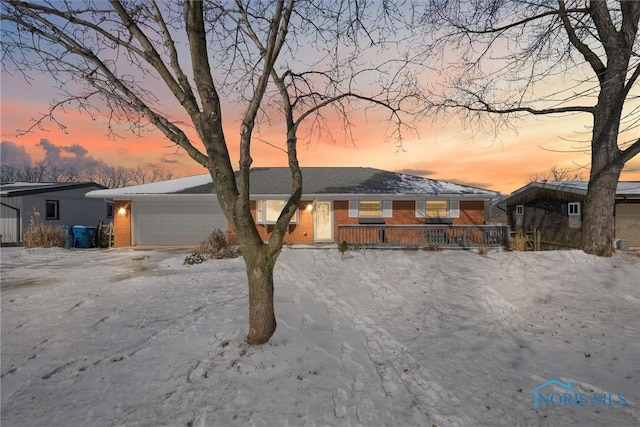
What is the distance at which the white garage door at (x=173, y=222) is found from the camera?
1700 cm

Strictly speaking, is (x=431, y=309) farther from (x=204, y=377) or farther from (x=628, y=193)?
(x=628, y=193)

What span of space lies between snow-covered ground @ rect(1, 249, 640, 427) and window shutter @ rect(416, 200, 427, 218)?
298 inches

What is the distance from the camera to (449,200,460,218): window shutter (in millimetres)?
16641

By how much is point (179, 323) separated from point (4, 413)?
2.39m

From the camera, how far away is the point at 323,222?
17.4 metres

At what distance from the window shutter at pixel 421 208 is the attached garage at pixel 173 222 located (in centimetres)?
1082

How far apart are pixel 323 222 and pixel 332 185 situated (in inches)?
89.9

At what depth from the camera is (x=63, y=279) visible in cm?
886

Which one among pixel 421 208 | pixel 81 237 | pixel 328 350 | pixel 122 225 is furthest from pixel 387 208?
pixel 81 237

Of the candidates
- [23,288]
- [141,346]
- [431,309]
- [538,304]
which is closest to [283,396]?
[141,346]

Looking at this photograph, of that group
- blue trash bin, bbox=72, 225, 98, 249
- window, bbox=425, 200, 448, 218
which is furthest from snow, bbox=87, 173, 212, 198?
window, bbox=425, 200, 448, 218

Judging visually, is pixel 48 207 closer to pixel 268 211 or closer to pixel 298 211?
pixel 268 211

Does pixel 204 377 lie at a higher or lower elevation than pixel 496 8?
lower

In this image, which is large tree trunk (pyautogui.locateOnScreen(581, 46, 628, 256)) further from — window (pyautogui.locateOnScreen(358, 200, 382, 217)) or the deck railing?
window (pyautogui.locateOnScreen(358, 200, 382, 217))
